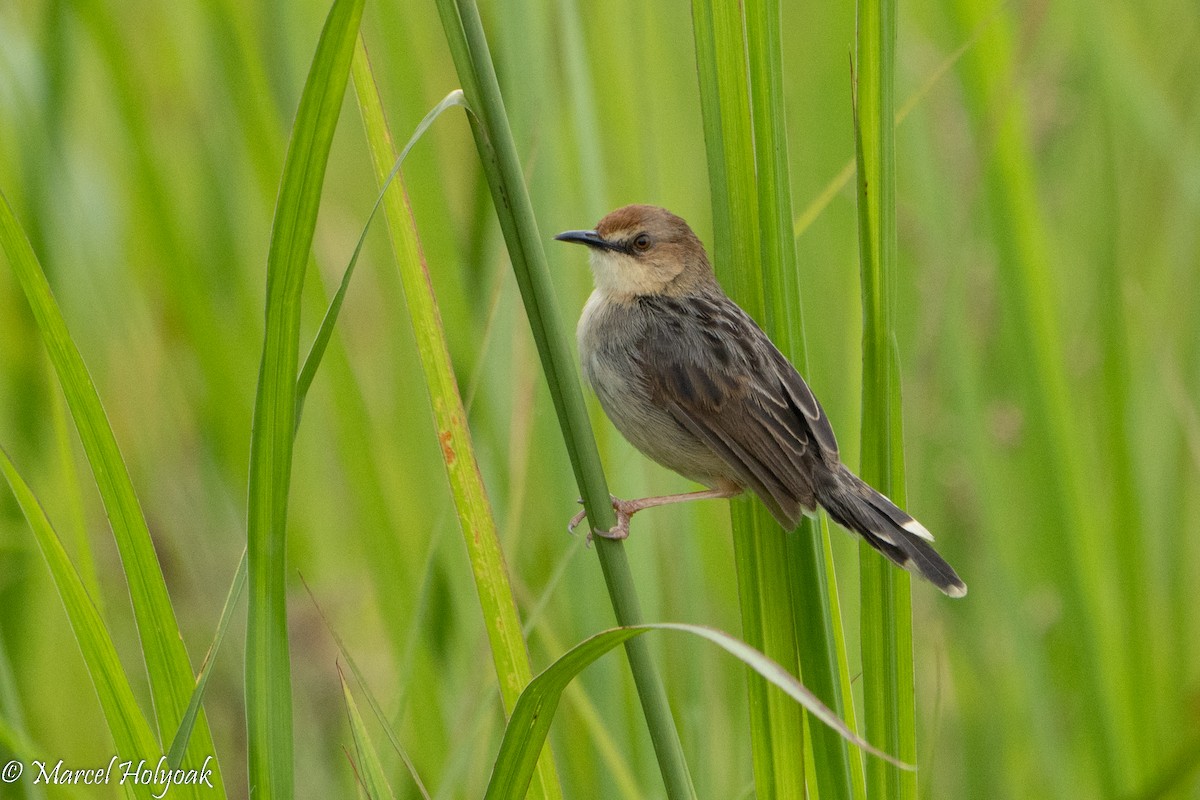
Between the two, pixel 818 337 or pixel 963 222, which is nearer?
pixel 963 222

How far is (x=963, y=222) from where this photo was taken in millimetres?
3482

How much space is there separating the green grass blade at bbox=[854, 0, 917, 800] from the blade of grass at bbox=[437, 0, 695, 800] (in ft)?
1.23

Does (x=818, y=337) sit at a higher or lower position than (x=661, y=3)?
lower

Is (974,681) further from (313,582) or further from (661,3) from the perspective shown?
(661,3)

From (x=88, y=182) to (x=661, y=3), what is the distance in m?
1.97

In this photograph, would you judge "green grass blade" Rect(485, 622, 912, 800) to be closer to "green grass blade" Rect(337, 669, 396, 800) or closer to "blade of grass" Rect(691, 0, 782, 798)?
"green grass blade" Rect(337, 669, 396, 800)

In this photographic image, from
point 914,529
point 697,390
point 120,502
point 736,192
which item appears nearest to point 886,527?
point 914,529

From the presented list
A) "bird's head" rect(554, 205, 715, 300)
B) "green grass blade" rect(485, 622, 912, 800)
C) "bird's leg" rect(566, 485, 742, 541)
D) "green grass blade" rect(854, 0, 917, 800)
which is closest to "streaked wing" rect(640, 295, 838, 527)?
"bird's leg" rect(566, 485, 742, 541)

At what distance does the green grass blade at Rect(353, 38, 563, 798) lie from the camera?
1.95m

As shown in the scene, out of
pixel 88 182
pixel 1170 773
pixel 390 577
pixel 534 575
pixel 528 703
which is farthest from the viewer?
pixel 88 182

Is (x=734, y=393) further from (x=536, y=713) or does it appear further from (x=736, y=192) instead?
(x=536, y=713)

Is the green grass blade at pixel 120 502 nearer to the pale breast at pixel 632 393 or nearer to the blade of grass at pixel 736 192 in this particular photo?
the blade of grass at pixel 736 192

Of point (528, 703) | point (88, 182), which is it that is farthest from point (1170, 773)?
point (88, 182)

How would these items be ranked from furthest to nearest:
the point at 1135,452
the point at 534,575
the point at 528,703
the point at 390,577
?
the point at 1135,452
the point at 534,575
the point at 390,577
the point at 528,703
